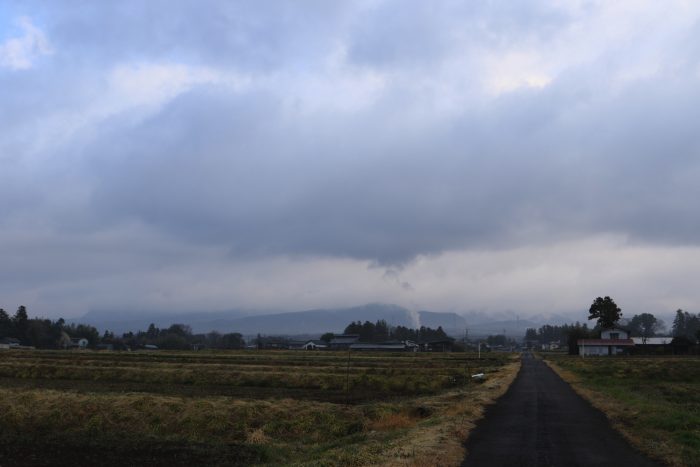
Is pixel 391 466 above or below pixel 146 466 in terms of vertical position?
above

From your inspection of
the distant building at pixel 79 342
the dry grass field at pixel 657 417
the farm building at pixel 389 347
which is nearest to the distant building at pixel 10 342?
the distant building at pixel 79 342

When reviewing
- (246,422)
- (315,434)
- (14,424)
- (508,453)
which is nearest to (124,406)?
(14,424)

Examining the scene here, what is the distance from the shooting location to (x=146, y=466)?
17.6 meters

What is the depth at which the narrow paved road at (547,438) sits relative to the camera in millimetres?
14828

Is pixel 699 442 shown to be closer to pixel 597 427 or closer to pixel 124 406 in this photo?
pixel 597 427

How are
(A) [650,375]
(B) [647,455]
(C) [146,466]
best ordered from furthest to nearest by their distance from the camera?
(A) [650,375] → (C) [146,466] → (B) [647,455]

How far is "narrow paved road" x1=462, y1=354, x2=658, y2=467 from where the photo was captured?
1483 cm

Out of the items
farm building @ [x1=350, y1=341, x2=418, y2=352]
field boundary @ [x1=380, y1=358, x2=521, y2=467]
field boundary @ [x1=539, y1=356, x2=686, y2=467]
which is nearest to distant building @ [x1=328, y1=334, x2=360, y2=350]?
farm building @ [x1=350, y1=341, x2=418, y2=352]

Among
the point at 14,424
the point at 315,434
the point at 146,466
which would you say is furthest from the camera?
the point at 14,424

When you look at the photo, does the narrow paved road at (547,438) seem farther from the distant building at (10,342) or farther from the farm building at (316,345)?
the distant building at (10,342)

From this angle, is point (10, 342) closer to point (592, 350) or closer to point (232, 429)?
point (592, 350)

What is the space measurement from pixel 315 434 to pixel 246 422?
365 cm

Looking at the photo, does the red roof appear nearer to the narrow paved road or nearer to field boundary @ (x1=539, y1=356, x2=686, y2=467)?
field boundary @ (x1=539, y1=356, x2=686, y2=467)

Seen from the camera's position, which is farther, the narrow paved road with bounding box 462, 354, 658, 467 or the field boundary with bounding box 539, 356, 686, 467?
the field boundary with bounding box 539, 356, 686, 467
